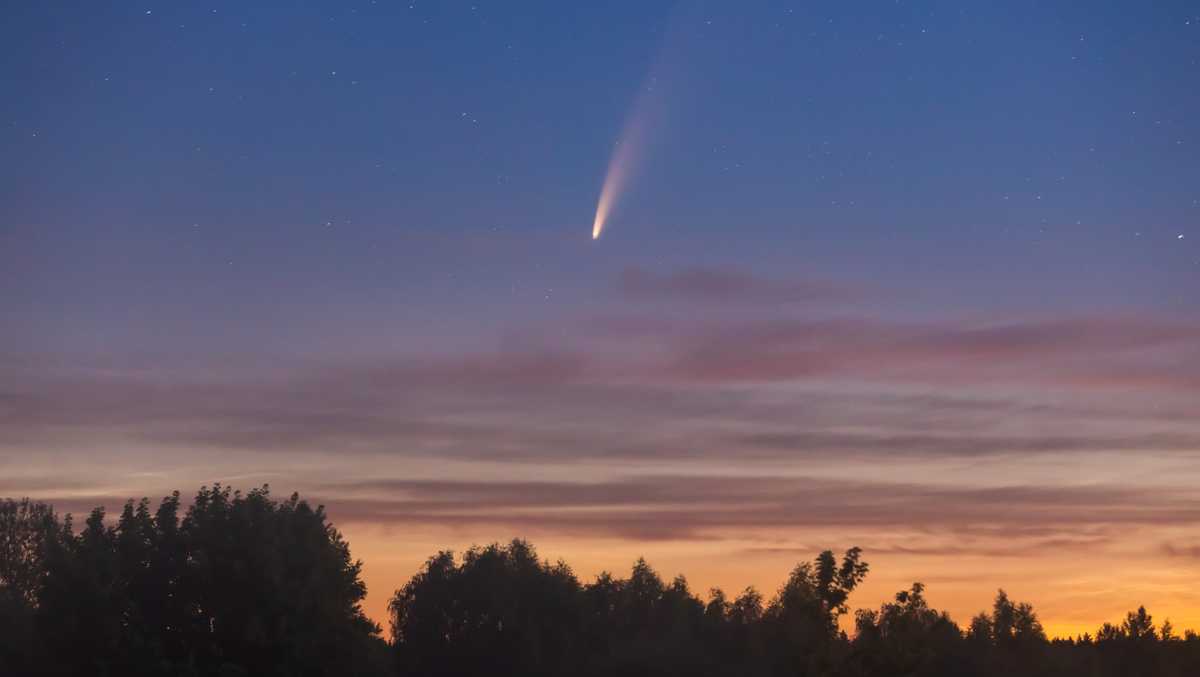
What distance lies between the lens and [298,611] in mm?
62312

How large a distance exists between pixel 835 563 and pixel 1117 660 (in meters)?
57.6

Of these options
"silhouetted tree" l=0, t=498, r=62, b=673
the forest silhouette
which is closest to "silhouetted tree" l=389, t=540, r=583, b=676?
the forest silhouette

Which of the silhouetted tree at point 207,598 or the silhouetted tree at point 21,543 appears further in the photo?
the silhouetted tree at point 21,543

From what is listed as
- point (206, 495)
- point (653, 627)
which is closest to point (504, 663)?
point (653, 627)

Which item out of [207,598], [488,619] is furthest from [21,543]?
[207,598]

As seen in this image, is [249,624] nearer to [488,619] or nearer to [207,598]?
[207,598]

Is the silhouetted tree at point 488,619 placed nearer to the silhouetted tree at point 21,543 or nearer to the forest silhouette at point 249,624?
the forest silhouette at point 249,624

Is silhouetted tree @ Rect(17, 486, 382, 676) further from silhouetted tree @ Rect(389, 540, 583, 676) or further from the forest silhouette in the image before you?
silhouetted tree @ Rect(389, 540, 583, 676)

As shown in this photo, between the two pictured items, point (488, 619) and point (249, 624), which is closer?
point (249, 624)

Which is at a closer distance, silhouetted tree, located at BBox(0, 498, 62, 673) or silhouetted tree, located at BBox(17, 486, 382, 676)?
silhouetted tree, located at BBox(17, 486, 382, 676)

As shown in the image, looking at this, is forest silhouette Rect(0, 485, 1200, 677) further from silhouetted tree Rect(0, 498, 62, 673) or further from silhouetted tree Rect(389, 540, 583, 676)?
silhouetted tree Rect(0, 498, 62, 673)

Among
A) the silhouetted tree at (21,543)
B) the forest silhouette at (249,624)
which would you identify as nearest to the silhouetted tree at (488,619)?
the forest silhouette at (249,624)

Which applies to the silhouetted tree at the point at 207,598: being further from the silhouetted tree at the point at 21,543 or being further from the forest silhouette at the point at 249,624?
the silhouetted tree at the point at 21,543

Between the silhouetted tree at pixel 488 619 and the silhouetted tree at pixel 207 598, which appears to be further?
the silhouetted tree at pixel 488 619
